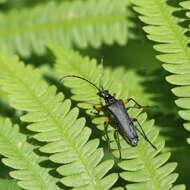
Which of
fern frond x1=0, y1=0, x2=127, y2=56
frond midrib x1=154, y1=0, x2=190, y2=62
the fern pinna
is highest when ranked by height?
fern frond x1=0, y1=0, x2=127, y2=56

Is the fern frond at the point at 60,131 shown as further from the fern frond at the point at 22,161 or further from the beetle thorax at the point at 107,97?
the beetle thorax at the point at 107,97

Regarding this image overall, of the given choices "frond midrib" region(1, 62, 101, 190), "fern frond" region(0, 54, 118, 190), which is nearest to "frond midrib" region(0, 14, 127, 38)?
"fern frond" region(0, 54, 118, 190)

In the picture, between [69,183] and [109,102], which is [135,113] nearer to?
[109,102]

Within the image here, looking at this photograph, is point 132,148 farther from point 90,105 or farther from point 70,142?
point 90,105

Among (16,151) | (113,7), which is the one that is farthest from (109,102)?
(113,7)

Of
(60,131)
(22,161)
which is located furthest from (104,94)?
(22,161)

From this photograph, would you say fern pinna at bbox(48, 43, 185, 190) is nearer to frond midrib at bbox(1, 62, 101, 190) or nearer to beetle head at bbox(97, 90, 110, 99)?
beetle head at bbox(97, 90, 110, 99)

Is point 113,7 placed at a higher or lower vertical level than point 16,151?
higher
